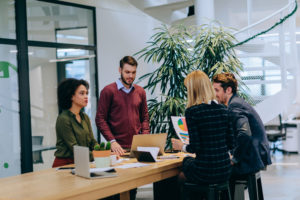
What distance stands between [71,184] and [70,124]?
852 millimetres

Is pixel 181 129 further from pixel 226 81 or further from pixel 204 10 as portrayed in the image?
pixel 204 10

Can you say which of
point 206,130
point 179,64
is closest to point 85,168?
point 206,130

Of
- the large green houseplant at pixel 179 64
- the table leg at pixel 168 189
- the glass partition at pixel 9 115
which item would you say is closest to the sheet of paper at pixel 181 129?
the table leg at pixel 168 189

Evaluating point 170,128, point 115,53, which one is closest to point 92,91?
point 115,53

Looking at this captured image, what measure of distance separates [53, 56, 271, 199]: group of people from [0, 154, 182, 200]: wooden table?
28 cm

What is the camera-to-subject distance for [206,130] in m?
2.91

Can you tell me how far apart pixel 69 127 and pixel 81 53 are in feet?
12.7

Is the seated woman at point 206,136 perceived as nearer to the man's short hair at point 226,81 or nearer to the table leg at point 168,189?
the man's short hair at point 226,81

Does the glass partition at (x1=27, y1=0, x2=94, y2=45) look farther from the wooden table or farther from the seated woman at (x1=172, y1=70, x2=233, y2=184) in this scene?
the seated woman at (x1=172, y1=70, x2=233, y2=184)

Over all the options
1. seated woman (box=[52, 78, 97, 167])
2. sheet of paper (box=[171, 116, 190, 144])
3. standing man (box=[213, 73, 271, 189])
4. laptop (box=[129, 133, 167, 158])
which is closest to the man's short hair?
standing man (box=[213, 73, 271, 189])

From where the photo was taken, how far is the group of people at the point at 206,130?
2930mm

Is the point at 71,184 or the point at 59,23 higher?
the point at 59,23

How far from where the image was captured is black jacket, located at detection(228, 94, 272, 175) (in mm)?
3166

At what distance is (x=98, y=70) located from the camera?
23.1 ft
